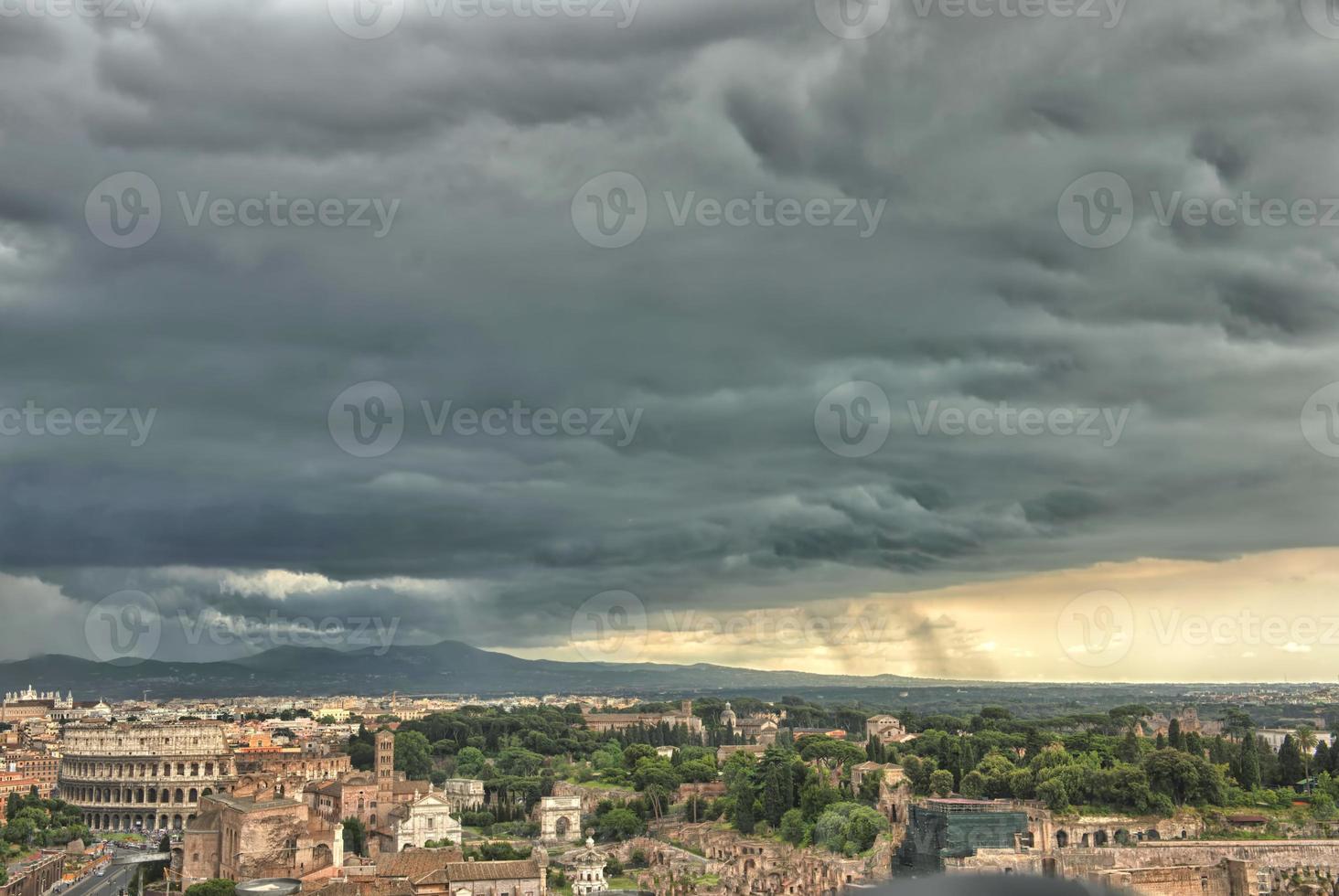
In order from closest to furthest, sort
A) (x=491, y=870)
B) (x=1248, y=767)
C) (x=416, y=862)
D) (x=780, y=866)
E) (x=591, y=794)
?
(x=491, y=870)
(x=416, y=862)
(x=780, y=866)
(x=1248, y=767)
(x=591, y=794)

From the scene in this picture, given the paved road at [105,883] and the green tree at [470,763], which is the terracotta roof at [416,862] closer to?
the paved road at [105,883]

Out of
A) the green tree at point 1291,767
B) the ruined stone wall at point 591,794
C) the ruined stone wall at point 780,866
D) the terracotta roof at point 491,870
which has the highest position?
the green tree at point 1291,767

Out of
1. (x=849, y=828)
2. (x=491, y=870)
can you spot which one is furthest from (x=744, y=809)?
(x=491, y=870)

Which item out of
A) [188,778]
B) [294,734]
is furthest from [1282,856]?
[294,734]

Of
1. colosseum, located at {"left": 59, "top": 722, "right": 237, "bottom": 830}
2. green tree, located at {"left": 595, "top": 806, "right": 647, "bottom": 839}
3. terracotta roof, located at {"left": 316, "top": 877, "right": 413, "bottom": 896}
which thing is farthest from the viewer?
colosseum, located at {"left": 59, "top": 722, "right": 237, "bottom": 830}

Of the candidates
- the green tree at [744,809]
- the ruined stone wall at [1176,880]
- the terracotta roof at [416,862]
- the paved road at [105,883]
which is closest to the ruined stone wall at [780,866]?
the green tree at [744,809]

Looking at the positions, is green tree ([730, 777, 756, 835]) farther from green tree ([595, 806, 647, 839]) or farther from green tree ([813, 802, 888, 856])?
green tree ([595, 806, 647, 839])

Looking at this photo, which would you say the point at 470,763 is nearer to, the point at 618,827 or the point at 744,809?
the point at 618,827

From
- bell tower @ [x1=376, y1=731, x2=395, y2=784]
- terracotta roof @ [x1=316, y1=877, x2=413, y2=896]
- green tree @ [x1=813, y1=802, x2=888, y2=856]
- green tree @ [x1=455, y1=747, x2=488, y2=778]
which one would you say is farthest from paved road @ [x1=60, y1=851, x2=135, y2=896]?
green tree @ [x1=455, y1=747, x2=488, y2=778]
